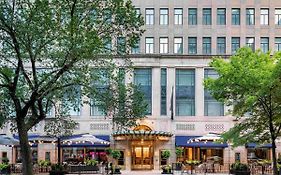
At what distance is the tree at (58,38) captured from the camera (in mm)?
23953

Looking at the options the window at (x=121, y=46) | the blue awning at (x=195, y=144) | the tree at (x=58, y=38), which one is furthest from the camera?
the blue awning at (x=195, y=144)

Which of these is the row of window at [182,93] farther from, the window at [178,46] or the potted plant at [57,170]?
the potted plant at [57,170]

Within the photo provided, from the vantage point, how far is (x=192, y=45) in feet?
210

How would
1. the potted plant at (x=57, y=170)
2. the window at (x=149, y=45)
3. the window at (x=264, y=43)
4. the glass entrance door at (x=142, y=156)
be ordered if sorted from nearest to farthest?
the potted plant at (x=57, y=170) < the glass entrance door at (x=142, y=156) < the window at (x=264, y=43) < the window at (x=149, y=45)

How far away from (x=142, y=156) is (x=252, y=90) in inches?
1071

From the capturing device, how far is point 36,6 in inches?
933

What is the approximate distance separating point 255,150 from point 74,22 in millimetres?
42620

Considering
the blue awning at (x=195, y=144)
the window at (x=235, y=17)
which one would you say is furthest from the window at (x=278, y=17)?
the blue awning at (x=195, y=144)

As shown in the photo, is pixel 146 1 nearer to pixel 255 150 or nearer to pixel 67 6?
pixel 255 150

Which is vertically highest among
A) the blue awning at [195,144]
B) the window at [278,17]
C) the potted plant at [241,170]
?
the window at [278,17]

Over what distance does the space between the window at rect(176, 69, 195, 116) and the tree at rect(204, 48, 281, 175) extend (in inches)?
852

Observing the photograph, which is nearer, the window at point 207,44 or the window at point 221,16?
the window at point 207,44

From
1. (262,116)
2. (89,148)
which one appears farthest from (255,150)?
(262,116)

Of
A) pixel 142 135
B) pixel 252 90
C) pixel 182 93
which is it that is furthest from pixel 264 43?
pixel 252 90
